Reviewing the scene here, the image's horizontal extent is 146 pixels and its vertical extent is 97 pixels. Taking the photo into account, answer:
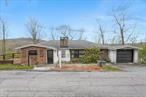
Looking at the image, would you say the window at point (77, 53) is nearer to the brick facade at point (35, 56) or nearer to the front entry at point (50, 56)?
the front entry at point (50, 56)

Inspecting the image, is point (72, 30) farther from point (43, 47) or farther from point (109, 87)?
point (109, 87)

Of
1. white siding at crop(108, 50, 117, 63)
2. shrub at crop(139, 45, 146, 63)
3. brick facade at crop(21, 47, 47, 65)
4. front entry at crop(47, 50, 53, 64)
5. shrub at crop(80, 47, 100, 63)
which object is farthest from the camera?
shrub at crop(139, 45, 146, 63)

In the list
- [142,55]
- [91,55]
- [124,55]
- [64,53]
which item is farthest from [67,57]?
[142,55]

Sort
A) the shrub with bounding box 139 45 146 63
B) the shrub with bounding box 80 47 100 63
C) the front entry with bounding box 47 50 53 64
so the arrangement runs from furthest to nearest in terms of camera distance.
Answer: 1. the shrub with bounding box 139 45 146 63
2. the shrub with bounding box 80 47 100 63
3. the front entry with bounding box 47 50 53 64

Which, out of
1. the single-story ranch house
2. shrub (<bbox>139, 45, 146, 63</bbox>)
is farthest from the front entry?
shrub (<bbox>139, 45, 146, 63</bbox>)

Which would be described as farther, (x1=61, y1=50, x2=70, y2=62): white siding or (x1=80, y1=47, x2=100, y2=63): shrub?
(x1=61, y1=50, x2=70, y2=62): white siding

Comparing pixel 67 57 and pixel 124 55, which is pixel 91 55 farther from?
pixel 124 55

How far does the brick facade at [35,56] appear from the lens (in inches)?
1122

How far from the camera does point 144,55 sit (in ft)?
103

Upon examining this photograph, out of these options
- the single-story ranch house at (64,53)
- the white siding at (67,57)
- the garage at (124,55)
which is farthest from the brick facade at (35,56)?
the garage at (124,55)

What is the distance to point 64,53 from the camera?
101ft

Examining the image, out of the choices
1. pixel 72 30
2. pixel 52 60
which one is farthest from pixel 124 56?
pixel 72 30

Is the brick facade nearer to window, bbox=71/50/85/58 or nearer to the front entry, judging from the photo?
the front entry

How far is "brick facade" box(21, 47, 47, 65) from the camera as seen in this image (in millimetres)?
28500
